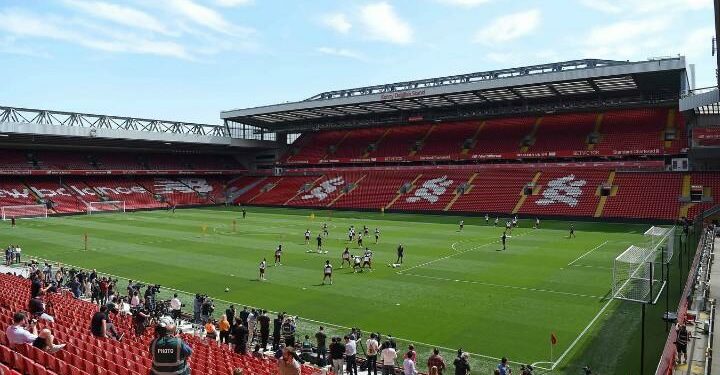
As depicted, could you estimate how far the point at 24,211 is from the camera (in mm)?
57156

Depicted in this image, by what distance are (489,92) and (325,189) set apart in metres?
25.2

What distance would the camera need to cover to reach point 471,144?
223 ft

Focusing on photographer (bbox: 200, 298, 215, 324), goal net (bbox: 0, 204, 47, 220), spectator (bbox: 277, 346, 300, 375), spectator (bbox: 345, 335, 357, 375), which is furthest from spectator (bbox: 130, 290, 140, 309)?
Result: goal net (bbox: 0, 204, 47, 220)

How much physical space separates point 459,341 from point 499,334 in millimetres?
1491

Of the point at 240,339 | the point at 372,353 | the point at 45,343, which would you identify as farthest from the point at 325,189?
the point at 45,343

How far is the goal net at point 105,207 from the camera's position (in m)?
62.8

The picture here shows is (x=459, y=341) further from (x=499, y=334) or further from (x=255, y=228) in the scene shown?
(x=255, y=228)

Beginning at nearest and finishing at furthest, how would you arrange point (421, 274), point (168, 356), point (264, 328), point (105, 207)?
point (168, 356) → point (264, 328) → point (421, 274) → point (105, 207)

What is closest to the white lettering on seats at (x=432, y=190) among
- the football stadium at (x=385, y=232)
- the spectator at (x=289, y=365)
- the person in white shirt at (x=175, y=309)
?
the football stadium at (x=385, y=232)

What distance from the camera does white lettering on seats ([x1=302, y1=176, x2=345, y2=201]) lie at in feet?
229

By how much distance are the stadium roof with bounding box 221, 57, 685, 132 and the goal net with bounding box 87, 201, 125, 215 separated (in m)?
19.3

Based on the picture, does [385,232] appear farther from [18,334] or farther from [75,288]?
[18,334]

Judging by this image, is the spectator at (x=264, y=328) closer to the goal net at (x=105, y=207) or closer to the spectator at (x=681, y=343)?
the spectator at (x=681, y=343)

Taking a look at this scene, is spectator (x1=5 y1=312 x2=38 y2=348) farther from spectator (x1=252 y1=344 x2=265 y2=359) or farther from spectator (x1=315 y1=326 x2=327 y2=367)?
spectator (x1=315 y1=326 x2=327 y2=367)
